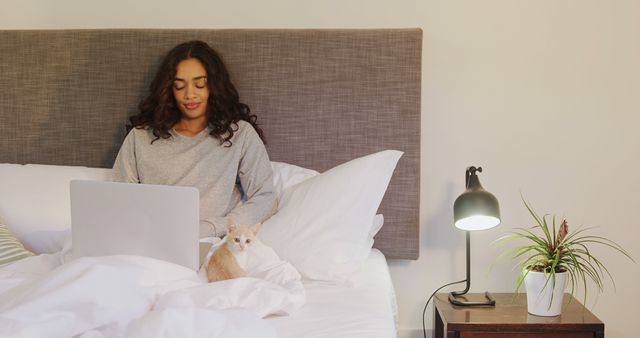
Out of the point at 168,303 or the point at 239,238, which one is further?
the point at 239,238

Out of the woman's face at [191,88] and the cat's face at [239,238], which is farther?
the woman's face at [191,88]

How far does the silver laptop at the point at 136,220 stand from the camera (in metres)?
1.83

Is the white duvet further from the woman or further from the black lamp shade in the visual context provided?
the black lamp shade

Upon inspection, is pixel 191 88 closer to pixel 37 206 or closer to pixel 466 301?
pixel 37 206

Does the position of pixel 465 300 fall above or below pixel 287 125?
below

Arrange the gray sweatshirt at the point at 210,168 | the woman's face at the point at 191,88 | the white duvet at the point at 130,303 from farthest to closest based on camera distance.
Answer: the woman's face at the point at 191,88 < the gray sweatshirt at the point at 210,168 < the white duvet at the point at 130,303

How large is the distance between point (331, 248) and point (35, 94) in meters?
1.28

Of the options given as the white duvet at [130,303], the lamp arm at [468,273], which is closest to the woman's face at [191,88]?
the white duvet at [130,303]

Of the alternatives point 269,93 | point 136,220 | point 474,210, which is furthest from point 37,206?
point 474,210

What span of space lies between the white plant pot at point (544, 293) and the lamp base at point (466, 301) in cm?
16

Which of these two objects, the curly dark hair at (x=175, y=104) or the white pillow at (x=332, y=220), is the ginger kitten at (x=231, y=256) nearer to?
the white pillow at (x=332, y=220)

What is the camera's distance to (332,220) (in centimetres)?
227

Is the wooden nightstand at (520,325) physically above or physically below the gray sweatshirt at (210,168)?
below

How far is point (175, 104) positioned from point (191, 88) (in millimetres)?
120
